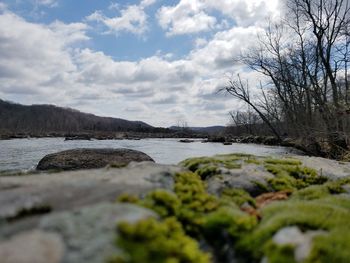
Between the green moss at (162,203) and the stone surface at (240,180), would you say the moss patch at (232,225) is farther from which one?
the stone surface at (240,180)

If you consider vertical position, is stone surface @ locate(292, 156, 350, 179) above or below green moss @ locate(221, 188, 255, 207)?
above

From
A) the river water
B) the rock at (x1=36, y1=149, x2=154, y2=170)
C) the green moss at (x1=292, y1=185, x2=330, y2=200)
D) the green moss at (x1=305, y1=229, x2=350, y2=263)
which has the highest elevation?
the green moss at (x1=292, y1=185, x2=330, y2=200)

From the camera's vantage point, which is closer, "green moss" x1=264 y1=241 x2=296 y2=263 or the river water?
"green moss" x1=264 y1=241 x2=296 y2=263

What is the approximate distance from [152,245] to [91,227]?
596 mm

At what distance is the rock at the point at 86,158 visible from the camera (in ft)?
55.1

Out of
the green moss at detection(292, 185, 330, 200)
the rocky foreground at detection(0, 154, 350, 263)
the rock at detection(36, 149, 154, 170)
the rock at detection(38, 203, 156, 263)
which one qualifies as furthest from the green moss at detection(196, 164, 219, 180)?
the rock at detection(36, 149, 154, 170)

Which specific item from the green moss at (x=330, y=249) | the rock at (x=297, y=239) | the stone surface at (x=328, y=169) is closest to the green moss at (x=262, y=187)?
the stone surface at (x=328, y=169)

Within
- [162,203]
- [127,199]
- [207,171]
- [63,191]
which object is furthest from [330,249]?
[207,171]

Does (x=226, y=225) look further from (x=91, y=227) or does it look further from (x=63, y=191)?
(x=63, y=191)

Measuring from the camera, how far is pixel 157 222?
338 cm

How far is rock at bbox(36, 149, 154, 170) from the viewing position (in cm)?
1678

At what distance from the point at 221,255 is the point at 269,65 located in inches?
1178

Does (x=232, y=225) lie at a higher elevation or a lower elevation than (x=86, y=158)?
higher

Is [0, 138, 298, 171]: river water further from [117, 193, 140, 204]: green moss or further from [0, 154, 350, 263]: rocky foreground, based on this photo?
[117, 193, 140, 204]: green moss
